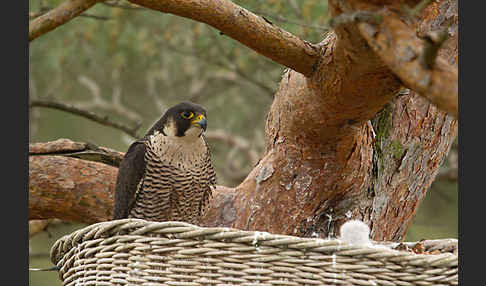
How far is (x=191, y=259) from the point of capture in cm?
201

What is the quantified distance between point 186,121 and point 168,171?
0.25 metres

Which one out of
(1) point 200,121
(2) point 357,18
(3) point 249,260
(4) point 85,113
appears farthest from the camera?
(4) point 85,113

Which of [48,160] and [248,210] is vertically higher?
[48,160]

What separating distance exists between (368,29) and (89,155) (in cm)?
214

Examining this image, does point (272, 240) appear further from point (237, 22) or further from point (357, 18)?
point (237, 22)

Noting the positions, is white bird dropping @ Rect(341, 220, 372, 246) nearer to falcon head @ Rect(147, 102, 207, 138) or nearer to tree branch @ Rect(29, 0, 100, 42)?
falcon head @ Rect(147, 102, 207, 138)

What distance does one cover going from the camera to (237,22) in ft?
7.55

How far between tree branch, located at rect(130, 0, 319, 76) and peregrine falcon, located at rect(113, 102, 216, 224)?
2.82 feet

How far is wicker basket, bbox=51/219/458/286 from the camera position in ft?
6.27

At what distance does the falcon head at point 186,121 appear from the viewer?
320 cm

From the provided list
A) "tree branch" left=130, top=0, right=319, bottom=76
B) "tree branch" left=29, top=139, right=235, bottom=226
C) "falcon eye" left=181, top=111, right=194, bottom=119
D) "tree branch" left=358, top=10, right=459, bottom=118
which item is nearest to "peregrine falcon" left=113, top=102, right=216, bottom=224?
"falcon eye" left=181, top=111, right=194, bottom=119

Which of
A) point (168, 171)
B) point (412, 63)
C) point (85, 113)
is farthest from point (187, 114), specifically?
point (412, 63)

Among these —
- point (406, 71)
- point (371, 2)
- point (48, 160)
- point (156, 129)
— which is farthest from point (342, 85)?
point (48, 160)

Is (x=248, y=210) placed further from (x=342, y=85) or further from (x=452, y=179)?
(x=452, y=179)
